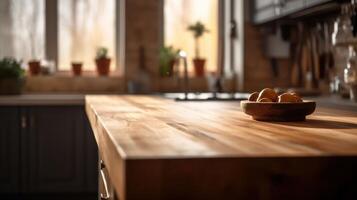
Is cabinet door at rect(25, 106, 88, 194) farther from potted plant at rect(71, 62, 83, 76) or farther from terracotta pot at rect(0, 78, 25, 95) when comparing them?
potted plant at rect(71, 62, 83, 76)

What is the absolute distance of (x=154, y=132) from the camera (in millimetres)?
1239

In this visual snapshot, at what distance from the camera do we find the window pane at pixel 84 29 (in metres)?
4.97

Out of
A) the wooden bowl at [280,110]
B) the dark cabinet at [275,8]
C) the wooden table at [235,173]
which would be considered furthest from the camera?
the dark cabinet at [275,8]

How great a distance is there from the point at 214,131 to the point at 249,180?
453 millimetres

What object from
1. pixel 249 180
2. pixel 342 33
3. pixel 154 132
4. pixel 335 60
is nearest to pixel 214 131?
pixel 154 132

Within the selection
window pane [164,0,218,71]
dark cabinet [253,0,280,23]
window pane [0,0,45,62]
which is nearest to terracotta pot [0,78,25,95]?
window pane [0,0,45,62]

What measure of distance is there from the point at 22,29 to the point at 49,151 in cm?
120

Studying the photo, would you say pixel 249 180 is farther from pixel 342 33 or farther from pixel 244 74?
pixel 244 74

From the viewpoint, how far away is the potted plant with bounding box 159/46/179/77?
5.00 meters

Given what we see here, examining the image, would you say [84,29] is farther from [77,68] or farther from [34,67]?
[34,67]

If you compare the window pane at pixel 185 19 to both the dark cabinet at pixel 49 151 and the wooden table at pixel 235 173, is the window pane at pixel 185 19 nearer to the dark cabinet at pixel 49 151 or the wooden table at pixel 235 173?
the dark cabinet at pixel 49 151

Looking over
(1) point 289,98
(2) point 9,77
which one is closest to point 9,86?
(2) point 9,77

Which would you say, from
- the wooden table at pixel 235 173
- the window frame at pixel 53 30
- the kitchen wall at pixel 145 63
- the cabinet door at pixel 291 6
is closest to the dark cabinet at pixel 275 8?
the cabinet door at pixel 291 6

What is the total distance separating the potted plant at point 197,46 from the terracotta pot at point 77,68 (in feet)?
3.16
